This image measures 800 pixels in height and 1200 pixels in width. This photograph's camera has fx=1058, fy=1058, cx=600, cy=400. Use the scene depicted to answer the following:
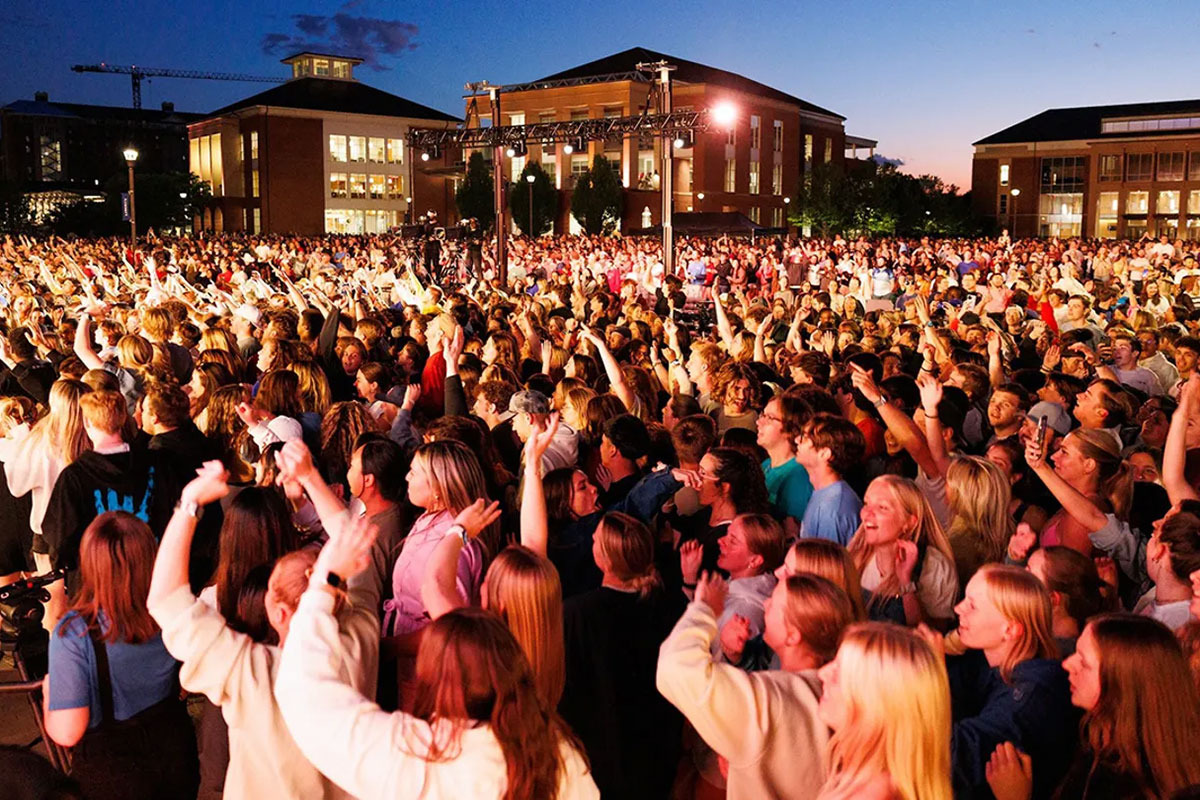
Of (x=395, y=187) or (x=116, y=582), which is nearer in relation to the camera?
(x=116, y=582)

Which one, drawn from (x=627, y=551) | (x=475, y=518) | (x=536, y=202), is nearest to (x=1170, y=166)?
(x=536, y=202)

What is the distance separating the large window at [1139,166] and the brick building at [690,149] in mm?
22854

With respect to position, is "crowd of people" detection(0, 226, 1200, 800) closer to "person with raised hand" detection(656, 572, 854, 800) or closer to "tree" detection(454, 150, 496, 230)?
"person with raised hand" detection(656, 572, 854, 800)

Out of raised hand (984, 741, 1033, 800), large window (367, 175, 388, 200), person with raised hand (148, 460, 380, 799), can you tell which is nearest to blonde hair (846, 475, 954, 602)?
raised hand (984, 741, 1033, 800)

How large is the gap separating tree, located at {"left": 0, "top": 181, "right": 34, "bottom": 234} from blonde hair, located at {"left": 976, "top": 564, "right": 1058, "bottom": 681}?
6028 centimetres

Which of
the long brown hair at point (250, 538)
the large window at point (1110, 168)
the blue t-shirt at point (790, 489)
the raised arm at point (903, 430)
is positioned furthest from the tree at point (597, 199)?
the long brown hair at point (250, 538)

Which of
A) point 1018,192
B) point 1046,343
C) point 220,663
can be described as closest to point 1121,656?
point 220,663

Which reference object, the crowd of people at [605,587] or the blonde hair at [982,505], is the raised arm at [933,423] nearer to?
the crowd of people at [605,587]

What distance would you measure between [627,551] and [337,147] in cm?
7108

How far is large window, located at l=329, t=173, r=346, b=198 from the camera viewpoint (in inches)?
2758

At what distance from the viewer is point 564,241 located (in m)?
39.4

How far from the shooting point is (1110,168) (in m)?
75.5

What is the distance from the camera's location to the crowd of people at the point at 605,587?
2.57m

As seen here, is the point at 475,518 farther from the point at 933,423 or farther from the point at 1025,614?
the point at 933,423
